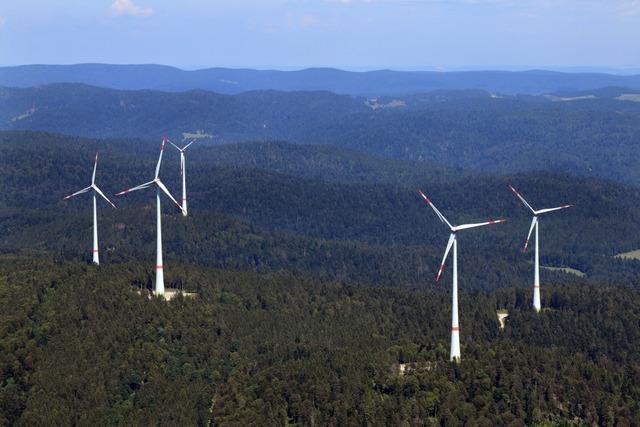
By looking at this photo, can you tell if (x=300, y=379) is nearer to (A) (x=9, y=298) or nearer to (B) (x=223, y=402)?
(B) (x=223, y=402)

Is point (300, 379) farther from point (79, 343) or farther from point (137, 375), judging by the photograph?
point (79, 343)

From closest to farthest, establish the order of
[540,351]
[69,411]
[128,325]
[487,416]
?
[487,416] < [69,411] < [540,351] < [128,325]

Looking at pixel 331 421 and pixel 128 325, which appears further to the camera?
pixel 128 325

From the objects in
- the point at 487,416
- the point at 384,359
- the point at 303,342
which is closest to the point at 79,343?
the point at 303,342

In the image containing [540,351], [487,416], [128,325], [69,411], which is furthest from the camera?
[128,325]

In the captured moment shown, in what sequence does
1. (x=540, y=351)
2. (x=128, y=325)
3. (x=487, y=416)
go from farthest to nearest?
1. (x=128, y=325)
2. (x=540, y=351)
3. (x=487, y=416)

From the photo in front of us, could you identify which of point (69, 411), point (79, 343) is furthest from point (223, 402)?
point (79, 343)
